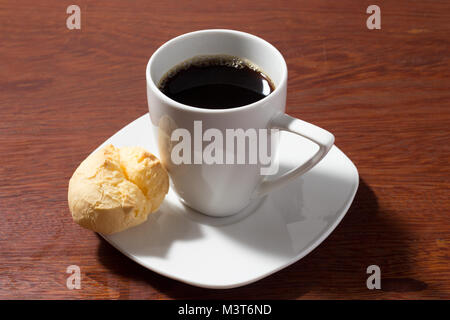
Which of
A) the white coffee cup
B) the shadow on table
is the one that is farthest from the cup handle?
the shadow on table

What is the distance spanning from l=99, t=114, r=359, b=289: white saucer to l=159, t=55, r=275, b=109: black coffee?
0.49 ft

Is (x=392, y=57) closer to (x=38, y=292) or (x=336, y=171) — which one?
(x=336, y=171)

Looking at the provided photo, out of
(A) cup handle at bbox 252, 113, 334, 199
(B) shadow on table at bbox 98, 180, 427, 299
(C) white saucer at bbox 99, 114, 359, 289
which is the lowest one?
(B) shadow on table at bbox 98, 180, 427, 299

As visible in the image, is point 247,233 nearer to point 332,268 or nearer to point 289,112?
point 332,268

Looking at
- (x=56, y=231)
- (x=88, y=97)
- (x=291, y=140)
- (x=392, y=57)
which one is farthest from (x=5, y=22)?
(x=392, y=57)

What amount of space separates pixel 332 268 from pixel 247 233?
0.43 ft

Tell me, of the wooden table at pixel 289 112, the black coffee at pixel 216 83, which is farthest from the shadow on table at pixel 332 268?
the black coffee at pixel 216 83

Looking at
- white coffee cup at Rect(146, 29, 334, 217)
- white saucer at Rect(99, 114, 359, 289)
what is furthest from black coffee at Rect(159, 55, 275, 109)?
white saucer at Rect(99, 114, 359, 289)

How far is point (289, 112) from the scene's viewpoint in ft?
3.43

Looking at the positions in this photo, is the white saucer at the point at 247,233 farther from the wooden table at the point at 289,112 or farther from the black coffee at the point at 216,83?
the black coffee at the point at 216,83

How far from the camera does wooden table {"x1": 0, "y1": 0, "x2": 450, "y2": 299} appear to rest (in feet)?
2.54

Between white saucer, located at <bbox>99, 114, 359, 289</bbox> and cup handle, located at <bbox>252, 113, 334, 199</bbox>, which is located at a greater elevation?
cup handle, located at <bbox>252, 113, 334, 199</bbox>

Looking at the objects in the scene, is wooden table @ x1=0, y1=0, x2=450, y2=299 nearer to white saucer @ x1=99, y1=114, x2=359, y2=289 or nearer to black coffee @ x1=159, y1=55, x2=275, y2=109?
white saucer @ x1=99, y1=114, x2=359, y2=289

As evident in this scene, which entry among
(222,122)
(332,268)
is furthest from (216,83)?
(332,268)
